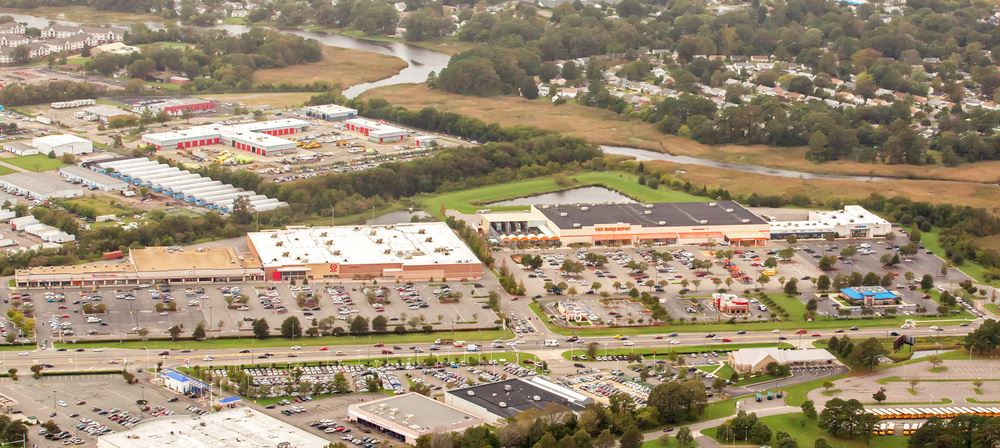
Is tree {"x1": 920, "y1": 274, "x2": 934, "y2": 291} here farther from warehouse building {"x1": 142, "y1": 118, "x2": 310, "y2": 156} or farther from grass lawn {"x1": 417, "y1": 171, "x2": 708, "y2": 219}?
warehouse building {"x1": 142, "y1": 118, "x2": 310, "y2": 156}

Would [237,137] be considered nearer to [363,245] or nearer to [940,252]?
[363,245]

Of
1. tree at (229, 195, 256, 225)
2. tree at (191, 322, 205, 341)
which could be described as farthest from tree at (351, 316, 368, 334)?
tree at (229, 195, 256, 225)

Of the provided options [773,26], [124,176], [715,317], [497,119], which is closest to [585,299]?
[715,317]

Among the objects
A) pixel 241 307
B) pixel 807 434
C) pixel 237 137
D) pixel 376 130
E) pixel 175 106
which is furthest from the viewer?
pixel 175 106

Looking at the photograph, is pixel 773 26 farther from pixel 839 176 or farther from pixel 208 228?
pixel 208 228

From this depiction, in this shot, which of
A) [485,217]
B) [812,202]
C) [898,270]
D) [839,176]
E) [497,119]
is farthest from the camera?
[497,119]

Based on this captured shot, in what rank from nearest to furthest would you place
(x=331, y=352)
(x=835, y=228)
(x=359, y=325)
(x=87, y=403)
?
(x=87, y=403)
(x=331, y=352)
(x=359, y=325)
(x=835, y=228)

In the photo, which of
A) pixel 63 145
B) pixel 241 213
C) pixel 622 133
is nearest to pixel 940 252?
pixel 622 133
